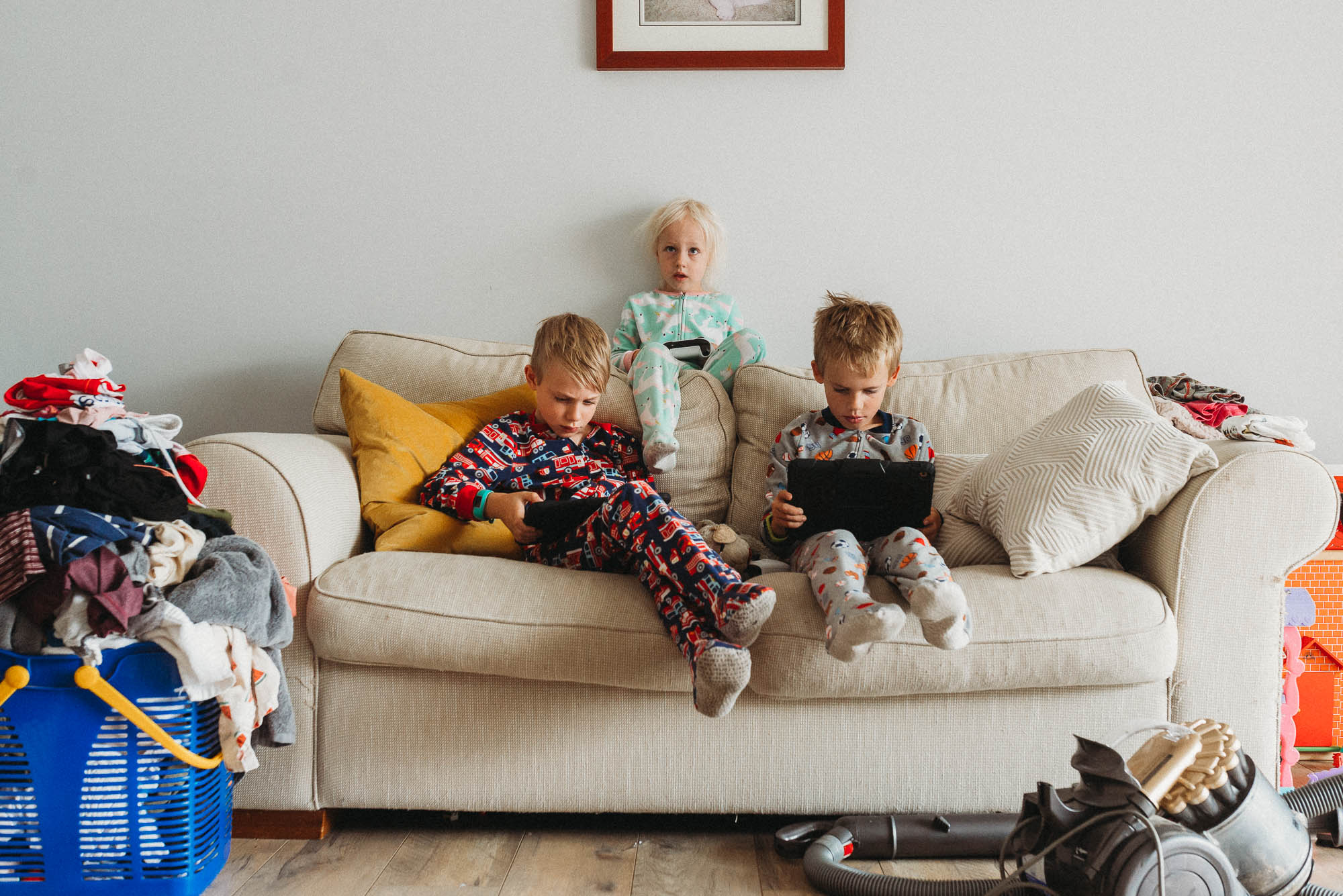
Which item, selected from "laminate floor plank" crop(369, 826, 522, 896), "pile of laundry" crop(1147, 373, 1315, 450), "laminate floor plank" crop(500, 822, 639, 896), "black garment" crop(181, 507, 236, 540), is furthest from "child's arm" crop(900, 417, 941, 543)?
"black garment" crop(181, 507, 236, 540)

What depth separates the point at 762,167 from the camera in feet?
7.30

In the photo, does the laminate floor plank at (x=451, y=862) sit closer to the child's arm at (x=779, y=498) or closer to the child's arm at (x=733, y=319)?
the child's arm at (x=779, y=498)

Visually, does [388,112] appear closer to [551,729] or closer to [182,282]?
[182,282]

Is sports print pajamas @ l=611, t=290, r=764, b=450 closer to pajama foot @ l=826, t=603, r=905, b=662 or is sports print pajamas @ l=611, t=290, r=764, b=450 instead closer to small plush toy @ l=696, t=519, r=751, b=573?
small plush toy @ l=696, t=519, r=751, b=573

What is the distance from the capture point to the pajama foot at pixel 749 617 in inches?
48.0

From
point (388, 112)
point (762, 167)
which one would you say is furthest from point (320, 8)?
point (762, 167)

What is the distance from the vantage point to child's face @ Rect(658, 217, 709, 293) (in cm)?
215

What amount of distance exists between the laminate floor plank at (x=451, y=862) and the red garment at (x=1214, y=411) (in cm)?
155

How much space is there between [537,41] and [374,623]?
150cm

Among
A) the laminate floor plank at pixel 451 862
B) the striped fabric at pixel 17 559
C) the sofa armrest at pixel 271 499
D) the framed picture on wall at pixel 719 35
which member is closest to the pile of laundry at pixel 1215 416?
the framed picture on wall at pixel 719 35

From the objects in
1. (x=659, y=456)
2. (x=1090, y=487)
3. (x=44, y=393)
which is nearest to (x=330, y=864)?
(x=44, y=393)

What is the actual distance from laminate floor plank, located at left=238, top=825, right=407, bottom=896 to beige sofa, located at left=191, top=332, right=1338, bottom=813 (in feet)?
0.20

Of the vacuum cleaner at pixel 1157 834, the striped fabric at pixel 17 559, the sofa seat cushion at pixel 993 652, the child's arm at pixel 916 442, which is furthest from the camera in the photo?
the child's arm at pixel 916 442

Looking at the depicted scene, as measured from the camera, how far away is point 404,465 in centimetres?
165
